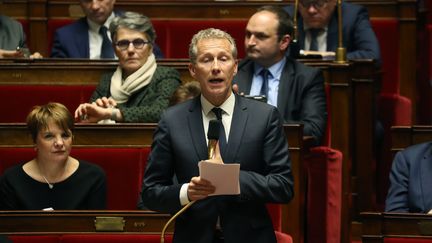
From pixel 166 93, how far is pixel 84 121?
206 mm

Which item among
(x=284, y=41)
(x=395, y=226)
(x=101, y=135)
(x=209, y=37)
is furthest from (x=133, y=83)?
(x=395, y=226)

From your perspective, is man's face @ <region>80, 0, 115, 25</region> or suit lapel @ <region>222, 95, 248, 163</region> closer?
suit lapel @ <region>222, 95, 248, 163</region>

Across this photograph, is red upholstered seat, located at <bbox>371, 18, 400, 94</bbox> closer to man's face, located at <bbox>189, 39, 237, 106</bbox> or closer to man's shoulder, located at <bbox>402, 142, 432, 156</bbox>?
man's shoulder, located at <bbox>402, 142, 432, 156</bbox>

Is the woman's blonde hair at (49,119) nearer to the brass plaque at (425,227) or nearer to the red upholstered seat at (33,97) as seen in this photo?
the red upholstered seat at (33,97)

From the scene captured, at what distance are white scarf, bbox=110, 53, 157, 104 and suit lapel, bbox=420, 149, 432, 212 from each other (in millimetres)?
740

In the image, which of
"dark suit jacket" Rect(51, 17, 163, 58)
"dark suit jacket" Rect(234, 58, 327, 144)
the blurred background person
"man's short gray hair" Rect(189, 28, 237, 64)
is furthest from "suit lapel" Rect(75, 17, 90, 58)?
"man's short gray hair" Rect(189, 28, 237, 64)

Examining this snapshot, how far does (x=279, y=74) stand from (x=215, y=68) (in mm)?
951

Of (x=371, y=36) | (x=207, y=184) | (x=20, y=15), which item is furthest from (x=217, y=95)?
(x=20, y=15)

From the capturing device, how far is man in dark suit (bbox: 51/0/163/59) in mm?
3266

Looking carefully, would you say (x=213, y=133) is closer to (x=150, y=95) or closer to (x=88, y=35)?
(x=150, y=95)

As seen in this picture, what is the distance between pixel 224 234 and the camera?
1889mm

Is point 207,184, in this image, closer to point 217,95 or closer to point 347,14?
point 217,95

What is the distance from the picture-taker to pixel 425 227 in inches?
80.0

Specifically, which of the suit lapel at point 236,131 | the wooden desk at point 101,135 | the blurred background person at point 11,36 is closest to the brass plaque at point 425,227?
the suit lapel at point 236,131
